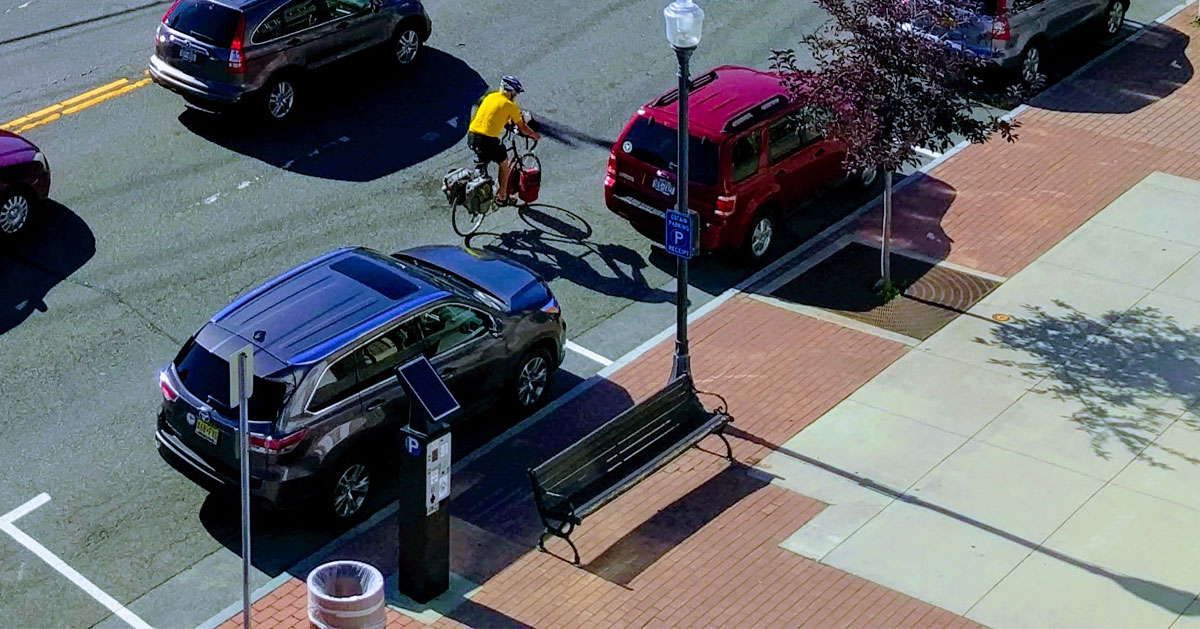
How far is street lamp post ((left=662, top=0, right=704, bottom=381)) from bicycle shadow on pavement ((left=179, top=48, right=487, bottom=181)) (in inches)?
220

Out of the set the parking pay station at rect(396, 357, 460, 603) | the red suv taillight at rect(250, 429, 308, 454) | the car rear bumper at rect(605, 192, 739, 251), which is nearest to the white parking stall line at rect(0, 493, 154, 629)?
the red suv taillight at rect(250, 429, 308, 454)

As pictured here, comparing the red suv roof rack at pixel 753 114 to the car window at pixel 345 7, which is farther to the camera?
the car window at pixel 345 7

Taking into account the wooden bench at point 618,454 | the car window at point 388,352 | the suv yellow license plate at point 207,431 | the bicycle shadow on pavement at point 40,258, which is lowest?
the bicycle shadow on pavement at point 40,258

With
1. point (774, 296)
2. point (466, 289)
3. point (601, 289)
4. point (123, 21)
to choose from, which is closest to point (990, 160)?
point (774, 296)

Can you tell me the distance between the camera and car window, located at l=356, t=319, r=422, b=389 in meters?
13.0

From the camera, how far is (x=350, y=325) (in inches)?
513

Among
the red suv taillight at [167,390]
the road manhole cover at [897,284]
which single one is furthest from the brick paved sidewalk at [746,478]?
the red suv taillight at [167,390]

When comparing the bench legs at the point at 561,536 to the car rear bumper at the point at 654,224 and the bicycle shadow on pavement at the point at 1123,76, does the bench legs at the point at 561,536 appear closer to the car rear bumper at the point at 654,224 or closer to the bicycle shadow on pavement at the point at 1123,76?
the car rear bumper at the point at 654,224

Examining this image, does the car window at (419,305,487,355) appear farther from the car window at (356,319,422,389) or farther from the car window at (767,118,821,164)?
the car window at (767,118,821,164)

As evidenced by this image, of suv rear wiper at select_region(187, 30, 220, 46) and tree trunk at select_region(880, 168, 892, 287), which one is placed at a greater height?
suv rear wiper at select_region(187, 30, 220, 46)

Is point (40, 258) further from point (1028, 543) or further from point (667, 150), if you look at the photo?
point (1028, 543)

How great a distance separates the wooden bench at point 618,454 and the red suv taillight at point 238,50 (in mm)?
7870

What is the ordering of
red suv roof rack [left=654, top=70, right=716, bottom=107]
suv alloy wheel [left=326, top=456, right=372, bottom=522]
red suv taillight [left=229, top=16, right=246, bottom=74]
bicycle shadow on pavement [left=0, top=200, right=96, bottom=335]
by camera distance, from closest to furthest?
suv alloy wheel [left=326, top=456, right=372, bottom=522], bicycle shadow on pavement [left=0, top=200, right=96, bottom=335], red suv roof rack [left=654, top=70, right=716, bottom=107], red suv taillight [left=229, top=16, right=246, bottom=74]

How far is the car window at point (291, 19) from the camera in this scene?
19.4 meters
